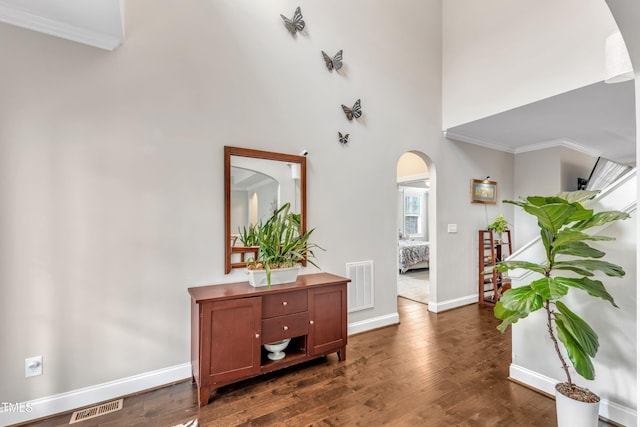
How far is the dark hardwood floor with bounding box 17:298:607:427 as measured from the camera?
6.32 feet

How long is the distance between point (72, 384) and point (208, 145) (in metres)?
1.99

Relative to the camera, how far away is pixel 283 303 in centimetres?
244

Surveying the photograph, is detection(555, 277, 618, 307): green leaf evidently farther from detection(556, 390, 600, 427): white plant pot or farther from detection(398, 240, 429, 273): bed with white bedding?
detection(398, 240, 429, 273): bed with white bedding

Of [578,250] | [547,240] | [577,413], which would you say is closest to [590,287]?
[578,250]

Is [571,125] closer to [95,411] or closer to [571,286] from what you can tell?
[571,286]

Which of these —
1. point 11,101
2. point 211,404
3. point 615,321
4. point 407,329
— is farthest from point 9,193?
point 615,321

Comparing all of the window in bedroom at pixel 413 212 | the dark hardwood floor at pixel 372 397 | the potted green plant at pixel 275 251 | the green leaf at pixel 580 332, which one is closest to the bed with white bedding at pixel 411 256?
the window in bedroom at pixel 413 212

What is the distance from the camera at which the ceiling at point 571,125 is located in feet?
9.78

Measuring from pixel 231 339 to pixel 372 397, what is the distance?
44.0 inches

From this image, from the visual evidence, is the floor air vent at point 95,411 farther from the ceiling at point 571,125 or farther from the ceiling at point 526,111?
the ceiling at point 571,125

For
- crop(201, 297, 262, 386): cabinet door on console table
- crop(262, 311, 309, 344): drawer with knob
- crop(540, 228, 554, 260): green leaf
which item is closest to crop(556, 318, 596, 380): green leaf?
crop(540, 228, 554, 260): green leaf

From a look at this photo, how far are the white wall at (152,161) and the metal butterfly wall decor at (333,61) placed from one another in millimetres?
77

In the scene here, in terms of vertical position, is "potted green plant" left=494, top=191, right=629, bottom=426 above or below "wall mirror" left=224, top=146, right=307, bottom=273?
below

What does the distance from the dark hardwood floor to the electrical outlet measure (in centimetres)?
32
